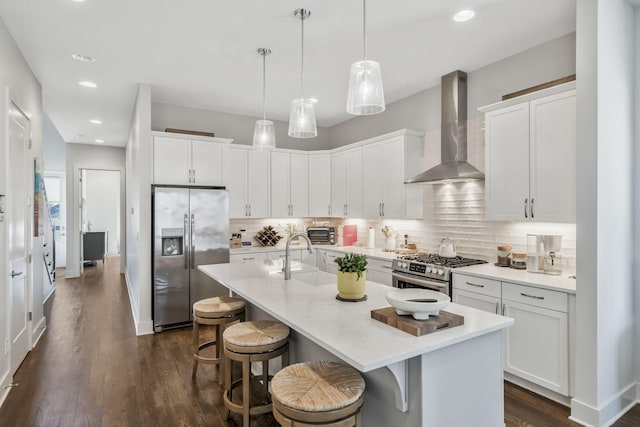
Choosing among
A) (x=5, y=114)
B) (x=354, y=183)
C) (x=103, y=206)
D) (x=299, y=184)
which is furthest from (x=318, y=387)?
(x=103, y=206)

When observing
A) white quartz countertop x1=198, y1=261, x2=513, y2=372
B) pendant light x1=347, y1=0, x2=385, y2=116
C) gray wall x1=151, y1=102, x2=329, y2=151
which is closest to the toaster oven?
gray wall x1=151, y1=102, x2=329, y2=151

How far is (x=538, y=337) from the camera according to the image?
2.79 m

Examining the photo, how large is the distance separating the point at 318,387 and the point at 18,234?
10.5ft

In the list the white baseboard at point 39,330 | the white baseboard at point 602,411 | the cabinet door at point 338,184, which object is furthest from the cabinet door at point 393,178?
the white baseboard at point 39,330

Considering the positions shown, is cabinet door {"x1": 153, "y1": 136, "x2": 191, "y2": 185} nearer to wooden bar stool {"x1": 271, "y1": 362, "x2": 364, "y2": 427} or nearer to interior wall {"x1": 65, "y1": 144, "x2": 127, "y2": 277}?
wooden bar stool {"x1": 271, "y1": 362, "x2": 364, "y2": 427}

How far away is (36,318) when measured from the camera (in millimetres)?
4199

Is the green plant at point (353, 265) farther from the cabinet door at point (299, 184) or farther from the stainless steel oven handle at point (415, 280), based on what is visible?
the cabinet door at point (299, 184)

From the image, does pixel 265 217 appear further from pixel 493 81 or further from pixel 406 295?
pixel 406 295

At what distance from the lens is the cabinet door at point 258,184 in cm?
528

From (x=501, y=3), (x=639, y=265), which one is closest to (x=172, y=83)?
(x=501, y=3)

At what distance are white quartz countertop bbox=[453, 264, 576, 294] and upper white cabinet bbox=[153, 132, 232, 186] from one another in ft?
10.7

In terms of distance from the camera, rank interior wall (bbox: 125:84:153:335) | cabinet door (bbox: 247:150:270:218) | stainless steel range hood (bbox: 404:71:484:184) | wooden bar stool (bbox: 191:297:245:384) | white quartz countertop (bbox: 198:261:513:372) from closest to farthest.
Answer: white quartz countertop (bbox: 198:261:513:372), wooden bar stool (bbox: 191:297:245:384), stainless steel range hood (bbox: 404:71:484:184), interior wall (bbox: 125:84:153:335), cabinet door (bbox: 247:150:270:218)

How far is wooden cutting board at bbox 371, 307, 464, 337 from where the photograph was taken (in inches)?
64.7

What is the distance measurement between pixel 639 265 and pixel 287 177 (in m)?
4.14
